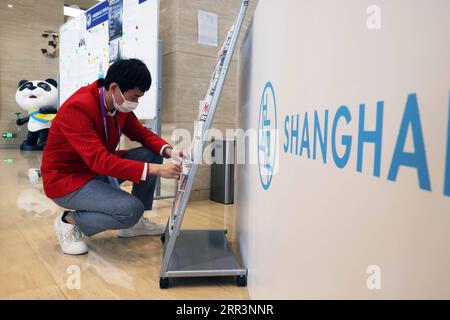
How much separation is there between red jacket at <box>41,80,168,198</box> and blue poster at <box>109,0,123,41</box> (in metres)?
1.17

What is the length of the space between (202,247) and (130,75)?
2.37 ft

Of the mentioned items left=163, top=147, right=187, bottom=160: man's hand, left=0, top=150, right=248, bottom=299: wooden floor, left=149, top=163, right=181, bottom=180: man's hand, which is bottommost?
left=0, top=150, right=248, bottom=299: wooden floor

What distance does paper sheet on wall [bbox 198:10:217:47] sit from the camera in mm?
2449

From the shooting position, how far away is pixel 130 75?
1.31 m

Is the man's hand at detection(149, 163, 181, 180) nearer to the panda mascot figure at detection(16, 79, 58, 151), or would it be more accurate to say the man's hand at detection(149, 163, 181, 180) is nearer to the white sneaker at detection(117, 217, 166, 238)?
the white sneaker at detection(117, 217, 166, 238)

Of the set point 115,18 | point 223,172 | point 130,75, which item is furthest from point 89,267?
point 115,18

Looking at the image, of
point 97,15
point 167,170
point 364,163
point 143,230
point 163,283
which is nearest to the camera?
point 364,163

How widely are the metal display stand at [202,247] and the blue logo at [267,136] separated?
185 millimetres

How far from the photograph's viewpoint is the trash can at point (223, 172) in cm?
244

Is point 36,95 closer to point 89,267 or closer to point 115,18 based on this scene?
point 115,18

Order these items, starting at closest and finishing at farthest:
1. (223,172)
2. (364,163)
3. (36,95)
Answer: (364,163) < (223,172) < (36,95)

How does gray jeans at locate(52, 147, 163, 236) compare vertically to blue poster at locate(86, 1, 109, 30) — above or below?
below

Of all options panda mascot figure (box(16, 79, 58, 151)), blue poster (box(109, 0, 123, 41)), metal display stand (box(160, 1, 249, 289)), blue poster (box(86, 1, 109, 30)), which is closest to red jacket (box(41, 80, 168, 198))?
metal display stand (box(160, 1, 249, 289))

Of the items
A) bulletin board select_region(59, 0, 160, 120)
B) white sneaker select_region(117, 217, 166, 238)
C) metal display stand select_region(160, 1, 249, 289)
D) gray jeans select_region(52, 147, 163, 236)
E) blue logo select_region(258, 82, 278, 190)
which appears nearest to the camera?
blue logo select_region(258, 82, 278, 190)
